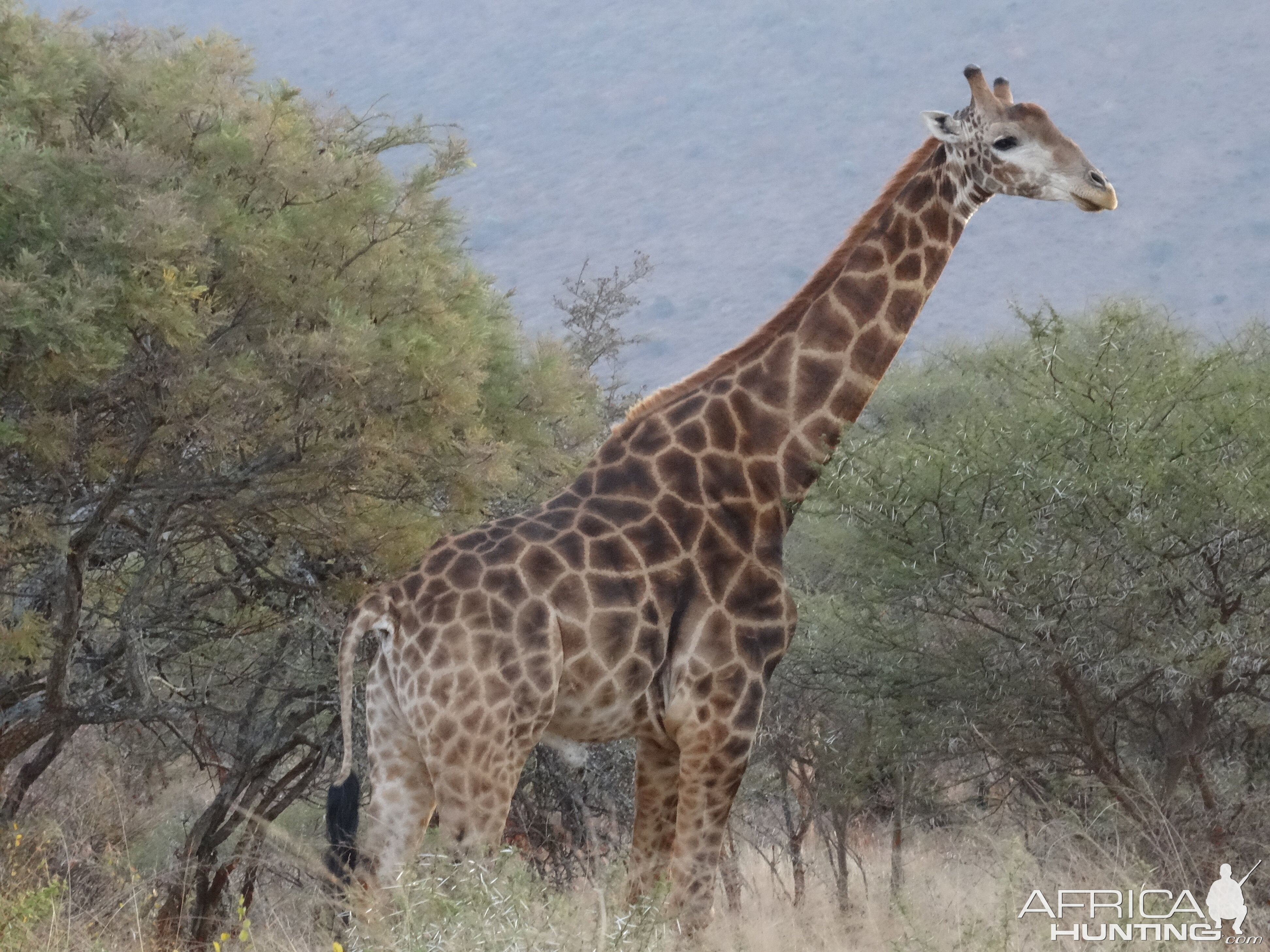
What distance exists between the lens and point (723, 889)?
9.43 meters

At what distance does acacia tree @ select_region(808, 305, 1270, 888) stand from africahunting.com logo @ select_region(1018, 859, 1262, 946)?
A: 0.54 metres

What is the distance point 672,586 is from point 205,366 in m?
2.48

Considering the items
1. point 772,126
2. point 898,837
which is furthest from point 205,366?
point 772,126

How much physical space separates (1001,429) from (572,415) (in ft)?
10.6

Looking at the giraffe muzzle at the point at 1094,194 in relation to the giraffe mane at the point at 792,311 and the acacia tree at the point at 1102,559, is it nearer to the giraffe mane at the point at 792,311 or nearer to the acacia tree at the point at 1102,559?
the giraffe mane at the point at 792,311

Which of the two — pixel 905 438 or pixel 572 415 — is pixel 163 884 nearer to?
pixel 572 415

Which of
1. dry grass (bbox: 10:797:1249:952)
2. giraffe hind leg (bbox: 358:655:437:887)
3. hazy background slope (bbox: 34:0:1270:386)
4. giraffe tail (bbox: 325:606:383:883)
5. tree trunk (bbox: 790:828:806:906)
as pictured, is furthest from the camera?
hazy background slope (bbox: 34:0:1270:386)

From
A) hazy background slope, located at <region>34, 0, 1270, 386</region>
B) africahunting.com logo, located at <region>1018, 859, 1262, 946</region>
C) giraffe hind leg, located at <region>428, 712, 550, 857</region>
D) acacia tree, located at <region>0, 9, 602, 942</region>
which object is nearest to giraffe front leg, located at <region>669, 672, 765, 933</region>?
giraffe hind leg, located at <region>428, 712, 550, 857</region>

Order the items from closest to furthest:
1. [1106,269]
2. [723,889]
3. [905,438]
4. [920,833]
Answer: [905,438] → [723,889] → [920,833] → [1106,269]

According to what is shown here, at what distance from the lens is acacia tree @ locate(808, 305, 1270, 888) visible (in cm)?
750

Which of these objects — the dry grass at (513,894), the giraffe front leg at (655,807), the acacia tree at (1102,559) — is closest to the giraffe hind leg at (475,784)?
the dry grass at (513,894)

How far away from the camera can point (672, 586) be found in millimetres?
6457

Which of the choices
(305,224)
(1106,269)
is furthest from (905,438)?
(1106,269)

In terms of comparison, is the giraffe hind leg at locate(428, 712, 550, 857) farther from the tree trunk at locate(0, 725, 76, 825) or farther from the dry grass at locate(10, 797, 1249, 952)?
the tree trunk at locate(0, 725, 76, 825)
